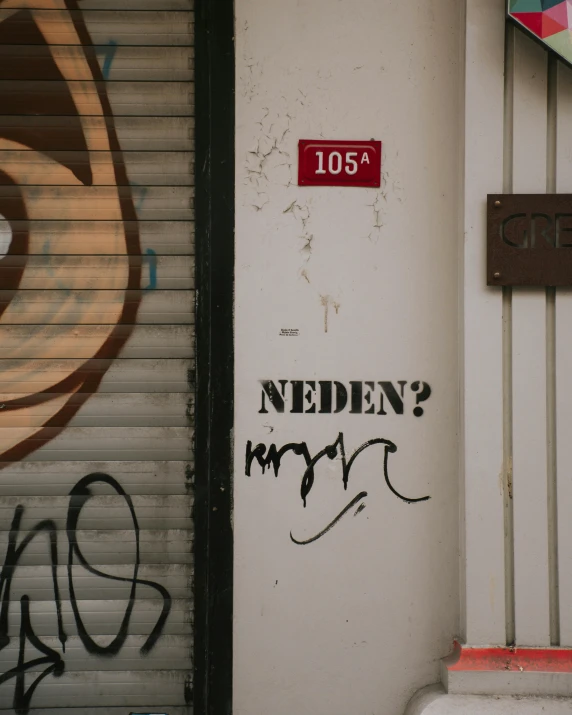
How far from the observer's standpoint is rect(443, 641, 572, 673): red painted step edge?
206cm

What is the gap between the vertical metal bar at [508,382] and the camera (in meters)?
2.10

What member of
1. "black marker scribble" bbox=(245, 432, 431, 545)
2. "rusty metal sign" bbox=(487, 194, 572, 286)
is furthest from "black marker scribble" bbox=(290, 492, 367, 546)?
"rusty metal sign" bbox=(487, 194, 572, 286)

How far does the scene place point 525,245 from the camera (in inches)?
82.5

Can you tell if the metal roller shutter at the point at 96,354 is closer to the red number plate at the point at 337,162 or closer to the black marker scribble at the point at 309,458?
the black marker scribble at the point at 309,458

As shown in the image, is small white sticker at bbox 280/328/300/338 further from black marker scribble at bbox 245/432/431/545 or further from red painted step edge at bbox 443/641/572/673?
red painted step edge at bbox 443/641/572/673

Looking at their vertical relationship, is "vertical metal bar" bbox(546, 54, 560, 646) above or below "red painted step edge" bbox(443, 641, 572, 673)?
above

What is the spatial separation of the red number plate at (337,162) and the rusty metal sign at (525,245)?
451 mm

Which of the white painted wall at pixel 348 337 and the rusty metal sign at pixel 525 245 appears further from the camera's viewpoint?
the white painted wall at pixel 348 337

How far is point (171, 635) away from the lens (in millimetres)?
2242

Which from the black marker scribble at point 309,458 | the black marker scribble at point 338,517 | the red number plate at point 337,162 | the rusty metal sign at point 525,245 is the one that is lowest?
the black marker scribble at point 338,517

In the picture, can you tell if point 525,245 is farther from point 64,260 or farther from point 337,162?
point 64,260

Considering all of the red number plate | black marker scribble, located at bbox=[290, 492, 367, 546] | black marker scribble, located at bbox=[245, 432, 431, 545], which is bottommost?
black marker scribble, located at bbox=[290, 492, 367, 546]

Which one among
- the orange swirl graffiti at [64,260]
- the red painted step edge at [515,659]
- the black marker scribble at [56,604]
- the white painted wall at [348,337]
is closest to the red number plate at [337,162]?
the white painted wall at [348,337]

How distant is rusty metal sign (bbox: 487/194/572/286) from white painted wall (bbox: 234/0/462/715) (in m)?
0.16
